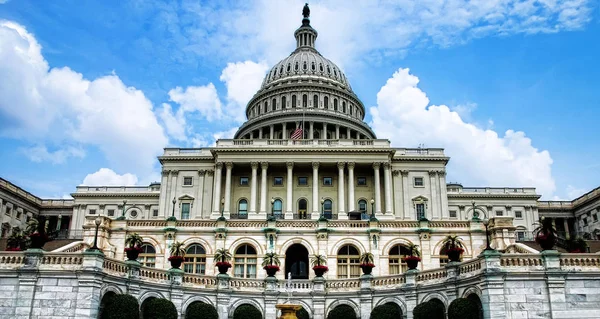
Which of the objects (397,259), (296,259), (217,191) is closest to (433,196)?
(217,191)

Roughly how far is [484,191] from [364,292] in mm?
68398

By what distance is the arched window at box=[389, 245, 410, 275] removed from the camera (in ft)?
159

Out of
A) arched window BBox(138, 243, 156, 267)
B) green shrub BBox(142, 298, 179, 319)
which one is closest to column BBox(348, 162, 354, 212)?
arched window BBox(138, 243, 156, 267)

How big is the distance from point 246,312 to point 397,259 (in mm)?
16928

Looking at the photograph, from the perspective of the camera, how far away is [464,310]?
30594mm

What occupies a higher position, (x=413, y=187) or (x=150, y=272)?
(x=413, y=187)

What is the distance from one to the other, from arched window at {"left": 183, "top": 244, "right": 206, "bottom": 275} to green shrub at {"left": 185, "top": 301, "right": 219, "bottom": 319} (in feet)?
40.3

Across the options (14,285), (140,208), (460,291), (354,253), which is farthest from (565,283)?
(140,208)

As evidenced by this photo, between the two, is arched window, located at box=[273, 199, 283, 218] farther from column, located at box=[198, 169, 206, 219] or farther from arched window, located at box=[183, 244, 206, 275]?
arched window, located at box=[183, 244, 206, 275]

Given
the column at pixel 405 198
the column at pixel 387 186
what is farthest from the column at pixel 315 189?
the column at pixel 405 198

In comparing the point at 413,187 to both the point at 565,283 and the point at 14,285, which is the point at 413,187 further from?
the point at 14,285

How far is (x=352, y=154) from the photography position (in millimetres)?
83625

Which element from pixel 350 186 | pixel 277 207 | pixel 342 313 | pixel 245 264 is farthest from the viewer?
pixel 277 207

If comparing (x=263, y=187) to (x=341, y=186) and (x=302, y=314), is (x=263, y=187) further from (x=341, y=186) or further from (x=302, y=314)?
(x=302, y=314)
